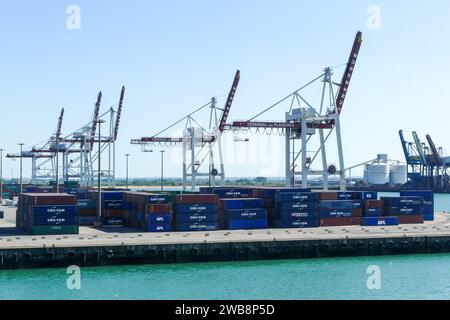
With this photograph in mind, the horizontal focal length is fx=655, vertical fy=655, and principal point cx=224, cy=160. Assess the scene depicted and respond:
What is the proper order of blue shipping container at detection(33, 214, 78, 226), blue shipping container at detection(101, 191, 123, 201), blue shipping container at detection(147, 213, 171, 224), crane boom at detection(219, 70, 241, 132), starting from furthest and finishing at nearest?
1. crane boom at detection(219, 70, 241, 132)
2. blue shipping container at detection(101, 191, 123, 201)
3. blue shipping container at detection(147, 213, 171, 224)
4. blue shipping container at detection(33, 214, 78, 226)

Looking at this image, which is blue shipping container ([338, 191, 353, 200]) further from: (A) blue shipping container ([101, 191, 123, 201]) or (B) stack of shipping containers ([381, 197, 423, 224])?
(A) blue shipping container ([101, 191, 123, 201])

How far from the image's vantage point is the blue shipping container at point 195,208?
6681 centimetres

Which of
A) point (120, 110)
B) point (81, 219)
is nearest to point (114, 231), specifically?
point (81, 219)

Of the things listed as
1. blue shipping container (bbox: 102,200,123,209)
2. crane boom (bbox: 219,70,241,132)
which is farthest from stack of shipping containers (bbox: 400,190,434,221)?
crane boom (bbox: 219,70,241,132)

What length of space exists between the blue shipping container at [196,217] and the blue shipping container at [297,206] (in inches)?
310

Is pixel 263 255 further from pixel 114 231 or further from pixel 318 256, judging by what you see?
pixel 114 231

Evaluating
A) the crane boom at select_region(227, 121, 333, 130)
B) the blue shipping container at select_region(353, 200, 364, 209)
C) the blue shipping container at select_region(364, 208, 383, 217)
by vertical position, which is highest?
the crane boom at select_region(227, 121, 333, 130)

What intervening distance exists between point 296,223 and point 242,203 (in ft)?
20.9

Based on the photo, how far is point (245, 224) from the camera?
229ft

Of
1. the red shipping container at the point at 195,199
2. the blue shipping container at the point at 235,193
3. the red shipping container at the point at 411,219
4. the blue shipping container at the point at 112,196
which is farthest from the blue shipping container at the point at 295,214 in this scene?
the blue shipping container at the point at 112,196

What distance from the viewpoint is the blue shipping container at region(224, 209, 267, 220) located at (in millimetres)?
69062

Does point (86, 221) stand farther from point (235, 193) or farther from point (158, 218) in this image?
point (235, 193)

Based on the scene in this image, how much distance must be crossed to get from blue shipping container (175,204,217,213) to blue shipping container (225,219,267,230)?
2.53m
